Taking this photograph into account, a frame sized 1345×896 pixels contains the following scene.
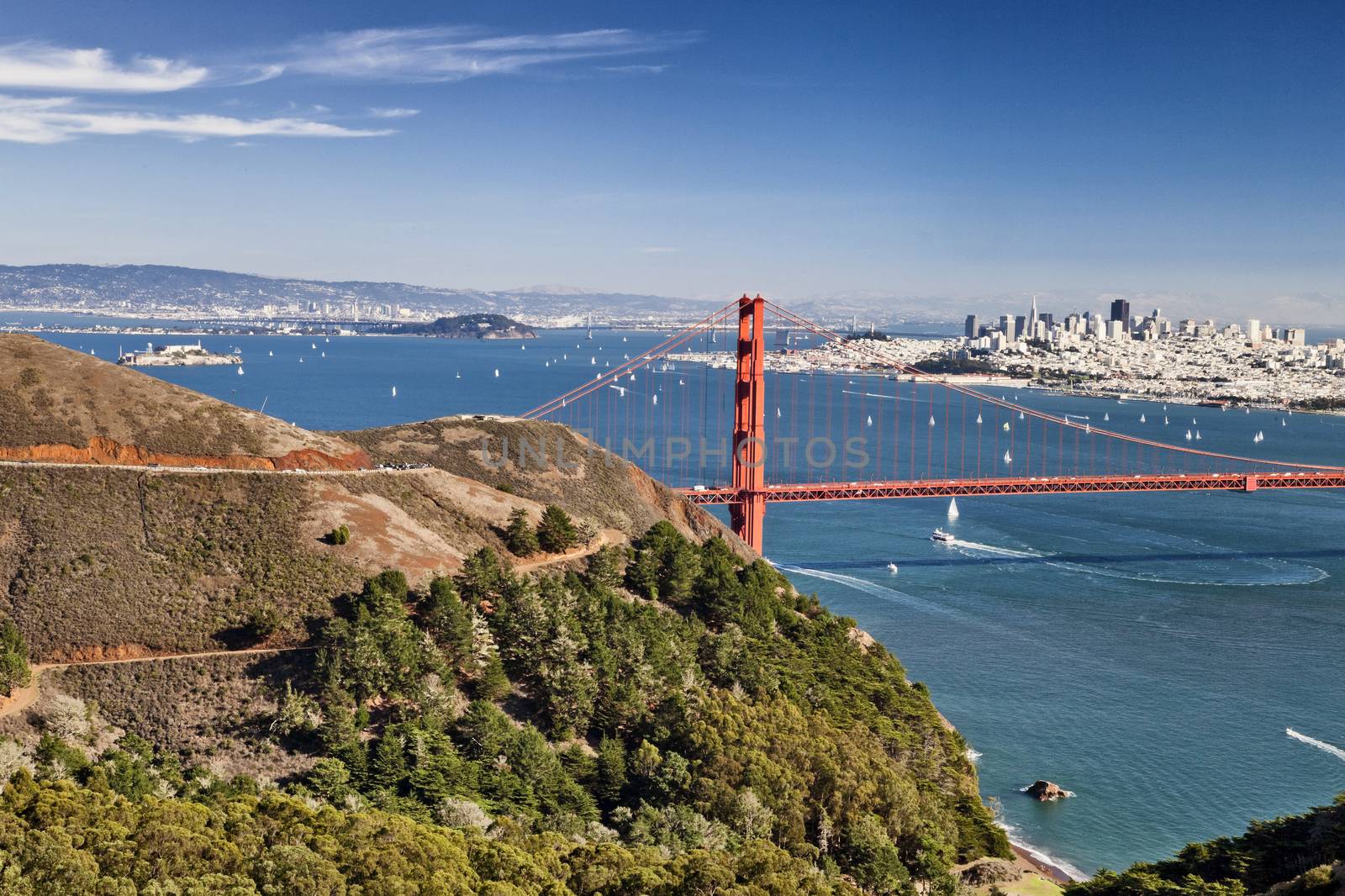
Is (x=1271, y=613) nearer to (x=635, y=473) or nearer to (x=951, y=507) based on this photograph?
(x=951, y=507)

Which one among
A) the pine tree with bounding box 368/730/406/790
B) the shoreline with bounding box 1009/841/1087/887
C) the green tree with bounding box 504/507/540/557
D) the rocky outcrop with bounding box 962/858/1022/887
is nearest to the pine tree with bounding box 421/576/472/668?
the pine tree with bounding box 368/730/406/790

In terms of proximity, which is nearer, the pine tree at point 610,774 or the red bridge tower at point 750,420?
the pine tree at point 610,774

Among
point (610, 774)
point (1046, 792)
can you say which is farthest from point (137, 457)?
point (1046, 792)

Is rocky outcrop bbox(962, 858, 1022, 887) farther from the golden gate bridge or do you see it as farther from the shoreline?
the golden gate bridge

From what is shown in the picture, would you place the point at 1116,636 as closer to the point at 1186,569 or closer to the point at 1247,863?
the point at 1186,569

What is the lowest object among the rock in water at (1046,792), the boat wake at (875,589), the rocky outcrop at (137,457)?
the rock in water at (1046,792)

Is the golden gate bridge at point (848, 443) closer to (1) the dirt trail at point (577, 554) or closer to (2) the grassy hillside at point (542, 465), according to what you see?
(2) the grassy hillside at point (542, 465)

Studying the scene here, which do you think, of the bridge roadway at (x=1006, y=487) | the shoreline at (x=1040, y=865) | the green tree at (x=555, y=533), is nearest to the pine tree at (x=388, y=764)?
the green tree at (x=555, y=533)
